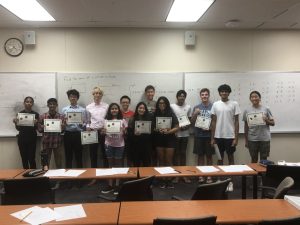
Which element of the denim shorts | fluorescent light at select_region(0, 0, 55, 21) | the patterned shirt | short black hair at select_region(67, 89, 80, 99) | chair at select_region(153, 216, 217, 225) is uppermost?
fluorescent light at select_region(0, 0, 55, 21)

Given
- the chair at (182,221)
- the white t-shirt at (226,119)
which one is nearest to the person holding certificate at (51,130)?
the white t-shirt at (226,119)

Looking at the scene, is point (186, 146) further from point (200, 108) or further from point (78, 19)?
point (78, 19)

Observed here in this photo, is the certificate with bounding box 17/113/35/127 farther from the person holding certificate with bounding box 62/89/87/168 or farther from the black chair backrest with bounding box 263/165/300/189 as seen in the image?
the black chair backrest with bounding box 263/165/300/189

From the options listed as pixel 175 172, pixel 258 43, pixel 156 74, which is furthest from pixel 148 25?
pixel 175 172

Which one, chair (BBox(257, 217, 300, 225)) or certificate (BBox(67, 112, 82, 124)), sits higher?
certificate (BBox(67, 112, 82, 124))

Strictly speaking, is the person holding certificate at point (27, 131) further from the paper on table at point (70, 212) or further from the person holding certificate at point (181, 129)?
the paper on table at point (70, 212)

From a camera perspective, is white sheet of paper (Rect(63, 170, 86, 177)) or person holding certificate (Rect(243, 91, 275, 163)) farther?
person holding certificate (Rect(243, 91, 275, 163))

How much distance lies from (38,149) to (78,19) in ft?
8.00

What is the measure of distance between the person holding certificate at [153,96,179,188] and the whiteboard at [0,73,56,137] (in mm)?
1985

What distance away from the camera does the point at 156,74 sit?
18.8 feet

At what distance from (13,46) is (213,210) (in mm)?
4738

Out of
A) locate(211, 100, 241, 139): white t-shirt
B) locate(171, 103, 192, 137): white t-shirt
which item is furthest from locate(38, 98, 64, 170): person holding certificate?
locate(211, 100, 241, 139): white t-shirt

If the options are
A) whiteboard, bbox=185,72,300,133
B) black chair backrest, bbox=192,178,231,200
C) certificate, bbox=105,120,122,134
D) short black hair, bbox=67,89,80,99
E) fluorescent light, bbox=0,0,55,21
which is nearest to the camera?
black chair backrest, bbox=192,178,231,200

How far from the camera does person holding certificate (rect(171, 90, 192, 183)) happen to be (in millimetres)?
5391
